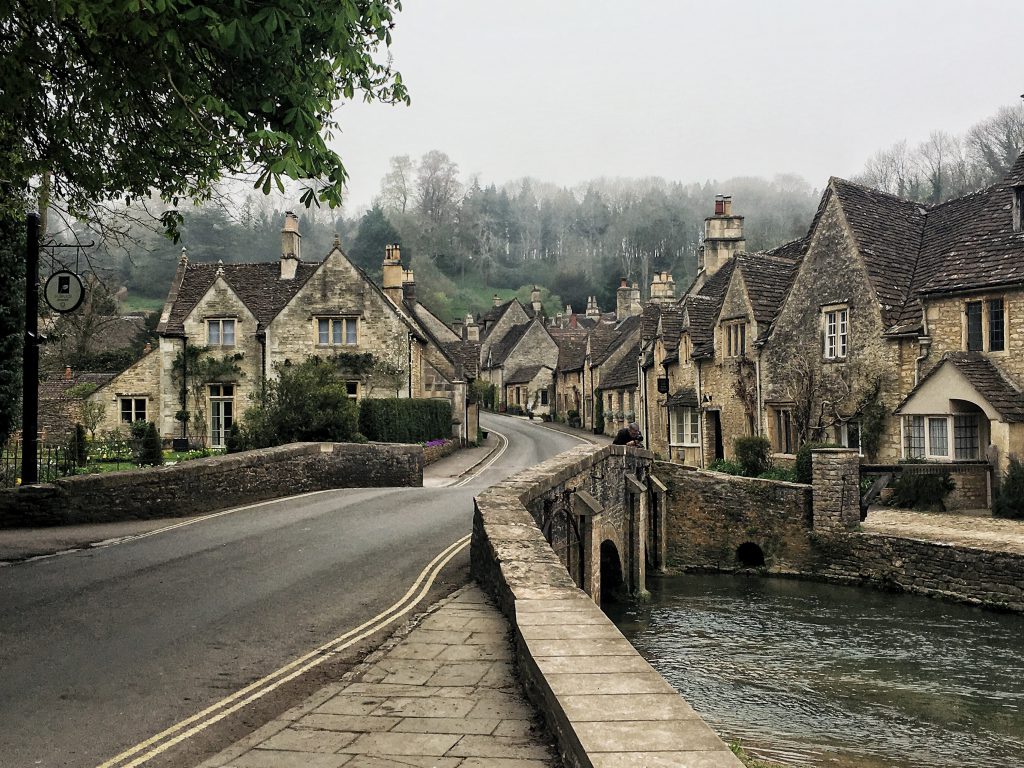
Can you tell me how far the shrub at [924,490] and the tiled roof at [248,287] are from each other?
2602cm

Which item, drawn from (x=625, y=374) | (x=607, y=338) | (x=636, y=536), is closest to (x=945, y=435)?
(x=636, y=536)

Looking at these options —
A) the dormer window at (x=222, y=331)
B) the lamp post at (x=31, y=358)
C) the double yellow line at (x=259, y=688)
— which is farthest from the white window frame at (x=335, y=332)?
the double yellow line at (x=259, y=688)

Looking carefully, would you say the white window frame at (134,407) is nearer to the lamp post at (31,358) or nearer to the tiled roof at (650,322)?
the tiled roof at (650,322)

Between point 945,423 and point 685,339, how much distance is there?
14.4m

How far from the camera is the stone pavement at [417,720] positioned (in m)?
5.05

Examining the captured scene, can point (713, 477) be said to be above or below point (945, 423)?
below

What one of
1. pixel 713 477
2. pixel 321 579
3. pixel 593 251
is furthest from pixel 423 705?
pixel 593 251

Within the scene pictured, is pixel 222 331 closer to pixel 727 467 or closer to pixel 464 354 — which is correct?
pixel 464 354

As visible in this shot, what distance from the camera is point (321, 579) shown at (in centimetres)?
1107

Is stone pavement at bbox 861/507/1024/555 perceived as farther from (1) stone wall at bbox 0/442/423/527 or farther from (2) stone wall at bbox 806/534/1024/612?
(1) stone wall at bbox 0/442/423/527

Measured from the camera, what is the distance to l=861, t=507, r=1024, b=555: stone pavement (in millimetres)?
19828

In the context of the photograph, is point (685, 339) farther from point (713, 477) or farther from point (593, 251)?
point (593, 251)

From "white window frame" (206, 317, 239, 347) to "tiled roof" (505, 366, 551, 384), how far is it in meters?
39.2

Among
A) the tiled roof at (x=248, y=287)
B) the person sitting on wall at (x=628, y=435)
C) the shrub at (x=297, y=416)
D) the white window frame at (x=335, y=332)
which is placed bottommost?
the person sitting on wall at (x=628, y=435)
